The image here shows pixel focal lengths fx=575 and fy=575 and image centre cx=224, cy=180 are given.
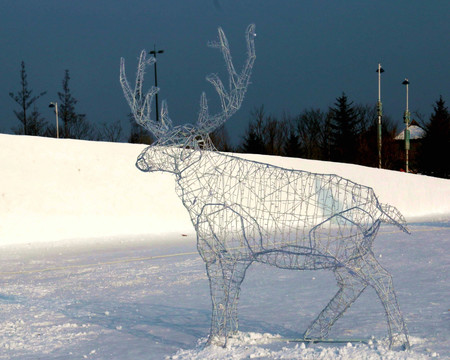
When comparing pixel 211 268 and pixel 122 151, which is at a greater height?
pixel 122 151

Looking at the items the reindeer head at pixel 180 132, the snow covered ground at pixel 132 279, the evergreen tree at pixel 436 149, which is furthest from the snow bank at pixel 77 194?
the evergreen tree at pixel 436 149

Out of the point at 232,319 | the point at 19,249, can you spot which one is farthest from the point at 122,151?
the point at 232,319

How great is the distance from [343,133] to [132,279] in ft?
127

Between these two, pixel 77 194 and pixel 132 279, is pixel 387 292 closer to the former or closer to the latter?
pixel 132 279

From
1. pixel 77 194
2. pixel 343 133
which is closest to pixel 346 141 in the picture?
pixel 343 133

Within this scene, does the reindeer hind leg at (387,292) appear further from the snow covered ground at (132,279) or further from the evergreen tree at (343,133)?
the evergreen tree at (343,133)

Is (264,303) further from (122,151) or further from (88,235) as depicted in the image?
(122,151)

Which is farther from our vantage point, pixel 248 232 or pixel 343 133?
pixel 343 133

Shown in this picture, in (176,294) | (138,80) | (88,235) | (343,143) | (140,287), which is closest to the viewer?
(138,80)

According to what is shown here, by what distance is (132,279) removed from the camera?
8.30m

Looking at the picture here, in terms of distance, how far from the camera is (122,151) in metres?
16.3

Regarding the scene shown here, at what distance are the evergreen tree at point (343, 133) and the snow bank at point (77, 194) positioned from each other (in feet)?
93.5

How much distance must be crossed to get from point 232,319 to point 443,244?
7.59m

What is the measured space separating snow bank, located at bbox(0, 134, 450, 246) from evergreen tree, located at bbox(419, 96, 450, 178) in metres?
23.9
